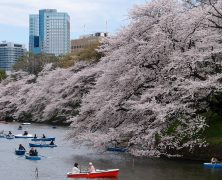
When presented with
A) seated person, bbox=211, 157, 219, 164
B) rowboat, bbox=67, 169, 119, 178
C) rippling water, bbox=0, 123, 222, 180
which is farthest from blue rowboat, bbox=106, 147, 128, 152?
rowboat, bbox=67, 169, 119, 178

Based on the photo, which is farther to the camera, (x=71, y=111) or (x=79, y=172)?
(x=71, y=111)

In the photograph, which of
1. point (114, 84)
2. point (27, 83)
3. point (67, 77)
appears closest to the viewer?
point (114, 84)

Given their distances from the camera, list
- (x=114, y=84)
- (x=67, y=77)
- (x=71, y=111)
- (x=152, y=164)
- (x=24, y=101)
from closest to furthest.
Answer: (x=152, y=164), (x=114, y=84), (x=71, y=111), (x=67, y=77), (x=24, y=101)

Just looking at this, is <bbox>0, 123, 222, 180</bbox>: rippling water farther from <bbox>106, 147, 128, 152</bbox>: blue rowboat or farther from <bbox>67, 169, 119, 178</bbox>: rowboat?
<bbox>67, 169, 119, 178</bbox>: rowboat

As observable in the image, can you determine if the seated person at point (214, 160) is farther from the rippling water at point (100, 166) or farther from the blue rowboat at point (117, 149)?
the blue rowboat at point (117, 149)

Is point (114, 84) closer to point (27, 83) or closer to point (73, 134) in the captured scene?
point (73, 134)

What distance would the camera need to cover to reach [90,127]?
41500mm

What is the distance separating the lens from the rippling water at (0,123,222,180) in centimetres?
3244

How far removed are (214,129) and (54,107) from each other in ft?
141

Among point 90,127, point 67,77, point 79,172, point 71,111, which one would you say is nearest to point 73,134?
point 90,127

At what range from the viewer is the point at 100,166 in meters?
36.6

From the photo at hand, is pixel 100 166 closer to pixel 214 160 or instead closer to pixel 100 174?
pixel 100 174

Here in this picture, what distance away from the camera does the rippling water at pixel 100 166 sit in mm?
32438

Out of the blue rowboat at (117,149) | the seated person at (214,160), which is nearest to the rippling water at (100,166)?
the blue rowboat at (117,149)
